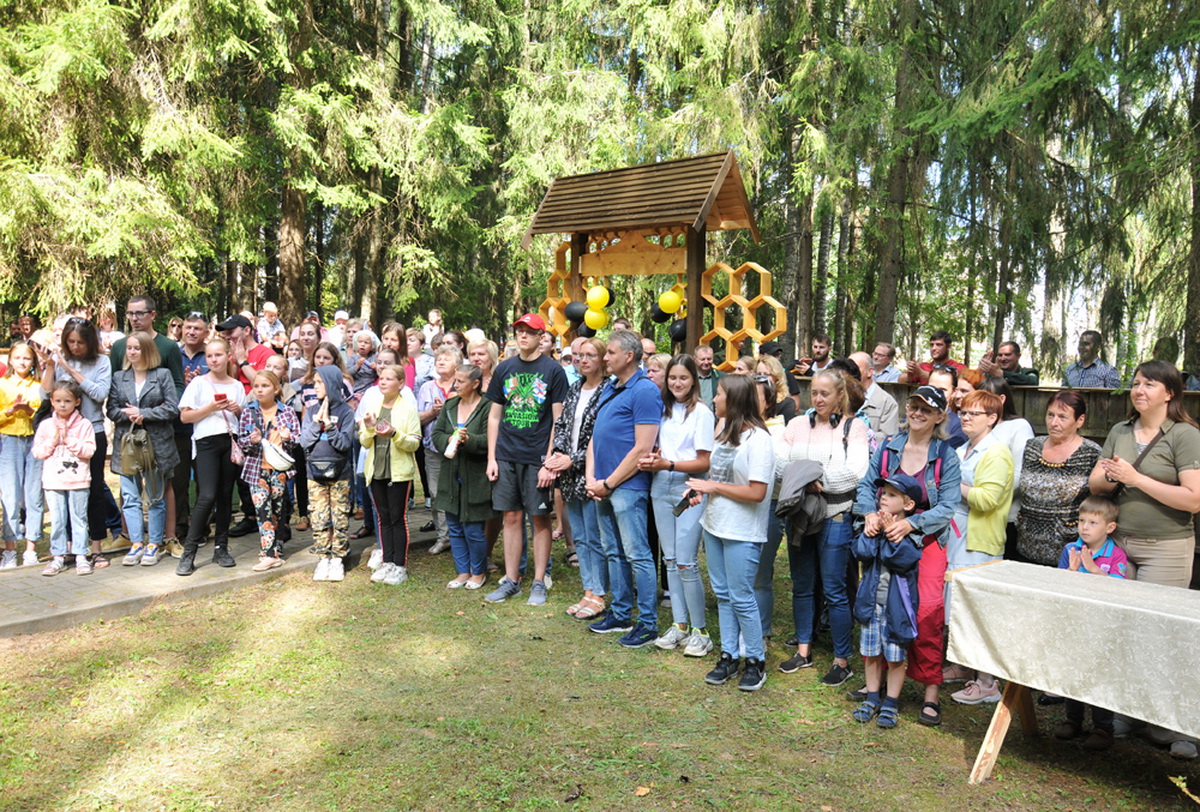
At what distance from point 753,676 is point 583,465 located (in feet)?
5.80

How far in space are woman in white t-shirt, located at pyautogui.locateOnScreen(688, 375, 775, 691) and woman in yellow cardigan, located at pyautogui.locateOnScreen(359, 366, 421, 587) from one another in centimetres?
263

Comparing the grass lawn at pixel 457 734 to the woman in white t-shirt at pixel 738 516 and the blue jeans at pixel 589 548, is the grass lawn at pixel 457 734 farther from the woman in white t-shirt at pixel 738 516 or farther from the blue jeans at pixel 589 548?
the blue jeans at pixel 589 548

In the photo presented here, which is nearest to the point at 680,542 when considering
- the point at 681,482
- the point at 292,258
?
the point at 681,482

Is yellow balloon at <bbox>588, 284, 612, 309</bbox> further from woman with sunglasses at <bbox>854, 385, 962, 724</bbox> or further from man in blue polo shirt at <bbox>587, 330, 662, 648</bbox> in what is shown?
woman with sunglasses at <bbox>854, 385, 962, 724</bbox>

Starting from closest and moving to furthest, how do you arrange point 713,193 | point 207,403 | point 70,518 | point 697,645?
1. point 697,645
2. point 70,518
3. point 207,403
4. point 713,193

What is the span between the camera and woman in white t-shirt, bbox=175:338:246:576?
639 cm

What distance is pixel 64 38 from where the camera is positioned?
436 inches

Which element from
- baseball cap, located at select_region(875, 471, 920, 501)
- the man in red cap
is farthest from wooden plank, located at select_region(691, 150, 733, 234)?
baseball cap, located at select_region(875, 471, 920, 501)

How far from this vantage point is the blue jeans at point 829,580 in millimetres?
4789

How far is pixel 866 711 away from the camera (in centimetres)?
430

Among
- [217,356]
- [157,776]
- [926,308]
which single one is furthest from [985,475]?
[926,308]

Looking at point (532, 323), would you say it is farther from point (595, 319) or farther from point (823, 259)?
point (823, 259)

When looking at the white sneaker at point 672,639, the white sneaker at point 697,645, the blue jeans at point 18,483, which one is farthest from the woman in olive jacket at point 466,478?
the blue jeans at point 18,483

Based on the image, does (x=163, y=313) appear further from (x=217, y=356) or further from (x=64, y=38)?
(x=217, y=356)
